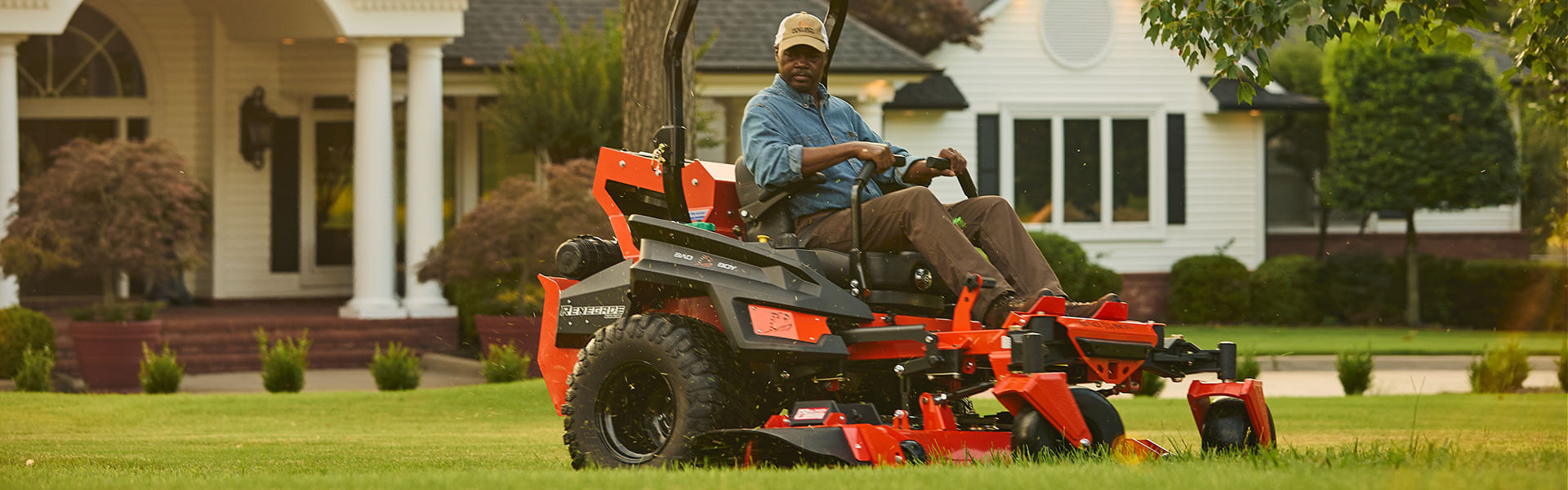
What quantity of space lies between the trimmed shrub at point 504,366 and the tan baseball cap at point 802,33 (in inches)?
299

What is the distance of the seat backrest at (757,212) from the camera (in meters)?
6.64

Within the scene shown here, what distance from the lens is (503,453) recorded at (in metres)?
8.93

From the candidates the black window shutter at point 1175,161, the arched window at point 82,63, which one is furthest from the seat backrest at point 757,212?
the black window shutter at point 1175,161

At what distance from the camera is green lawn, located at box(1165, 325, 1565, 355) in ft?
61.5

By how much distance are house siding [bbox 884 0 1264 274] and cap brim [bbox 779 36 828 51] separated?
53.3ft

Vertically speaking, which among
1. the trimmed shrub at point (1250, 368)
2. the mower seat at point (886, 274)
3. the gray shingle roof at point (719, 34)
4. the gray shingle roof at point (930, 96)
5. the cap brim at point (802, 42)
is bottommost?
the trimmed shrub at point (1250, 368)

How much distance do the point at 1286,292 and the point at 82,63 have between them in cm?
1575

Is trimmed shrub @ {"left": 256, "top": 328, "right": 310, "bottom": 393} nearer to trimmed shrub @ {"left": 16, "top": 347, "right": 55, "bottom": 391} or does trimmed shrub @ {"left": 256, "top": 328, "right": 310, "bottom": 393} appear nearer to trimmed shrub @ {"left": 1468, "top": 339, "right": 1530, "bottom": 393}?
trimmed shrub @ {"left": 16, "top": 347, "right": 55, "bottom": 391}

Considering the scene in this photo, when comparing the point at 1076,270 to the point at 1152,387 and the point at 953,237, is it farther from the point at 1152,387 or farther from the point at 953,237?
the point at 953,237

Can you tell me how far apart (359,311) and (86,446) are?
7530mm

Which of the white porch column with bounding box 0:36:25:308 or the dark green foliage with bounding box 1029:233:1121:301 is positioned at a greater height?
the white porch column with bounding box 0:36:25:308

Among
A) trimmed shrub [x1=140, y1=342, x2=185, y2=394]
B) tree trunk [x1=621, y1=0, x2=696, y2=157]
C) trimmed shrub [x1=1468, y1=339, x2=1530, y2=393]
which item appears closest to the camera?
tree trunk [x1=621, y1=0, x2=696, y2=157]

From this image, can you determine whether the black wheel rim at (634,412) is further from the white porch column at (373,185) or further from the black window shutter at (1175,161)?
the black window shutter at (1175,161)

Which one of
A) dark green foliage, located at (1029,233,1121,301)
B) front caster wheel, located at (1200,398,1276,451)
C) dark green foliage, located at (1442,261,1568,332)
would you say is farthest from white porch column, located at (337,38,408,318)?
dark green foliage, located at (1442,261,1568,332)
